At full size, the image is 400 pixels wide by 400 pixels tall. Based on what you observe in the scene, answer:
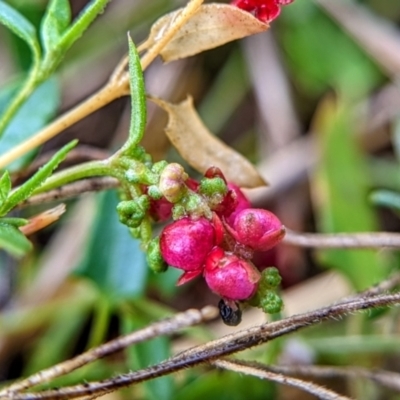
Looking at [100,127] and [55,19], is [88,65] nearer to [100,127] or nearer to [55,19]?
[100,127]

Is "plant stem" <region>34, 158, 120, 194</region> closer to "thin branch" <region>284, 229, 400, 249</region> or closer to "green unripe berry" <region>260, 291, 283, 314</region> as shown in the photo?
"green unripe berry" <region>260, 291, 283, 314</region>

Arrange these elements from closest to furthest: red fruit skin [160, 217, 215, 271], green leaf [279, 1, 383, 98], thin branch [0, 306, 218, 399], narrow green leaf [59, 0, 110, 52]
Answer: red fruit skin [160, 217, 215, 271] → narrow green leaf [59, 0, 110, 52] → thin branch [0, 306, 218, 399] → green leaf [279, 1, 383, 98]

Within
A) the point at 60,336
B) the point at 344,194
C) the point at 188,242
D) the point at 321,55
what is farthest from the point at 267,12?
the point at 321,55

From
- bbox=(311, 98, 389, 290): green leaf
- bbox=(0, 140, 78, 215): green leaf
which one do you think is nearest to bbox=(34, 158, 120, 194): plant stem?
bbox=(0, 140, 78, 215): green leaf

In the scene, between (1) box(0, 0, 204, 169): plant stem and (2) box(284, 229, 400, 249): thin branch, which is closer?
(1) box(0, 0, 204, 169): plant stem

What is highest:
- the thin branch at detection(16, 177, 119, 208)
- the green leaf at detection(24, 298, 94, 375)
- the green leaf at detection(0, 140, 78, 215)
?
the green leaf at detection(0, 140, 78, 215)

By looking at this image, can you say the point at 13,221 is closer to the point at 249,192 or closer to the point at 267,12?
the point at 267,12

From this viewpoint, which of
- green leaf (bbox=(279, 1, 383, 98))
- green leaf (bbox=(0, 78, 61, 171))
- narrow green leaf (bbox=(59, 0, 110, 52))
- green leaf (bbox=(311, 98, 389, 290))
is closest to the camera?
narrow green leaf (bbox=(59, 0, 110, 52))

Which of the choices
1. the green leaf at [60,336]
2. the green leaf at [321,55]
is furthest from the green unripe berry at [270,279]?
the green leaf at [321,55]
